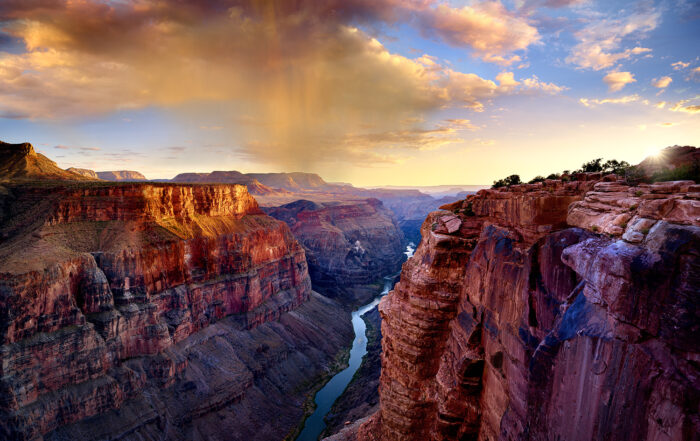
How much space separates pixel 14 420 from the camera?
31.8 meters

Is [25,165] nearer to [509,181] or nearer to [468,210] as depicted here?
[468,210]

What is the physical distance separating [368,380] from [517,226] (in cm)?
5239

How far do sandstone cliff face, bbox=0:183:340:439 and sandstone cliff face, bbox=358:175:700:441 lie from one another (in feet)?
121

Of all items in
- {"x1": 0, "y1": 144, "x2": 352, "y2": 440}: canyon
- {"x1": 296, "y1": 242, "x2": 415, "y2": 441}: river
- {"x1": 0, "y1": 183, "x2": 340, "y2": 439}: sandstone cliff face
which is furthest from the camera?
{"x1": 296, "y1": 242, "x2": 415, "y2": 441}: river

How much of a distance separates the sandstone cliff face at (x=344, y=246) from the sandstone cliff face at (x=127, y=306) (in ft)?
144

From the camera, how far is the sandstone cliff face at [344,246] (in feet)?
384

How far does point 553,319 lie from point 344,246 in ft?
410

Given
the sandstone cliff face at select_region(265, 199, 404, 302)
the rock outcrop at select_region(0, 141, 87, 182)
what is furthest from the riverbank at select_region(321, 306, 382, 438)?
the rock outcrop at select_region(0, 141, 87, 182)

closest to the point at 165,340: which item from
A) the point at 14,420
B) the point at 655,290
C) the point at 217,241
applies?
the point at 14,420

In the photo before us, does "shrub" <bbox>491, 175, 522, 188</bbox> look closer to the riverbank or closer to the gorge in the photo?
the gorge

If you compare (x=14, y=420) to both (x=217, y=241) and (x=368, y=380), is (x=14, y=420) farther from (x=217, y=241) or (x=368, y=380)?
(x=368, y=380)

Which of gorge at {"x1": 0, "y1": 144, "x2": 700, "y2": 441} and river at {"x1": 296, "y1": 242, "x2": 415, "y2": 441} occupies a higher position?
gorge at {"x1": 0, "y1": 144, "x2": 700, "y2": 441}

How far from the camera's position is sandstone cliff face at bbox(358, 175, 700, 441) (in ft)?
20.5

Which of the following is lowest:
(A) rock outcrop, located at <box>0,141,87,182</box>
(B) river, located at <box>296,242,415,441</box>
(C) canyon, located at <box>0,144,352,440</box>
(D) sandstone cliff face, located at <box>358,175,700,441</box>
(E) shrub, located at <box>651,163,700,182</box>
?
(B) river, located at <box>296,242,415,441</box>
